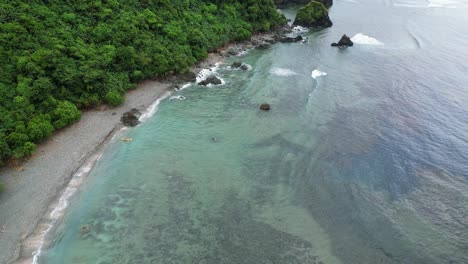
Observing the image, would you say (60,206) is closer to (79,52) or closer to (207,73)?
(79,52)

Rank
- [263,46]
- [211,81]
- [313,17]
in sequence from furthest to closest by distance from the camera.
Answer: [313,17] → [263,46] → [211,81]

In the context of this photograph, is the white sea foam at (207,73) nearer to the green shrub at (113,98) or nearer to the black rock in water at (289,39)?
the green shrub at (113,98)

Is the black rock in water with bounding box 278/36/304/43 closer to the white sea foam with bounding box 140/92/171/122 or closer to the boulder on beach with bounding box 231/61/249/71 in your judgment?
the boulder on beach with bounding box 231/61/249/71

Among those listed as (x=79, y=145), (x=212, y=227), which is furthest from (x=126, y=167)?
(x=212, y=227)

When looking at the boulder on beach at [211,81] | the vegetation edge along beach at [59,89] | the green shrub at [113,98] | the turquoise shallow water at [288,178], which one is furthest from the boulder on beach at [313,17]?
the green shrub at [113,98]

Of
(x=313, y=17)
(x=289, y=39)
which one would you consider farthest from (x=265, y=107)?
(x=313, y=17)

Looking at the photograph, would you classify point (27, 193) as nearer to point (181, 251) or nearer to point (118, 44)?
point (181, 251)
